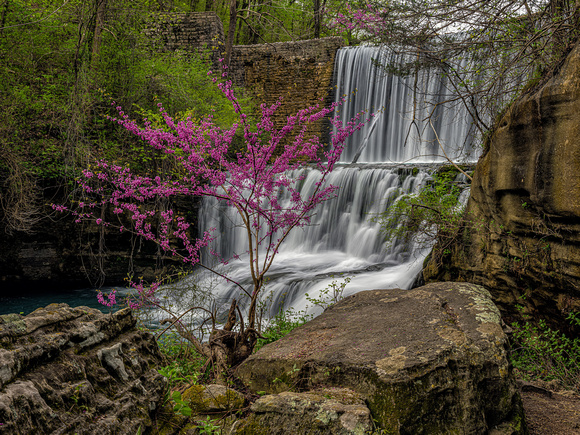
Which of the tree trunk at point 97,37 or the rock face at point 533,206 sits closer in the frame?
the rock face at point 533,206

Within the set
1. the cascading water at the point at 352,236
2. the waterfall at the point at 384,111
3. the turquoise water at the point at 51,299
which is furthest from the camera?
the waterfall at the point at 384,111

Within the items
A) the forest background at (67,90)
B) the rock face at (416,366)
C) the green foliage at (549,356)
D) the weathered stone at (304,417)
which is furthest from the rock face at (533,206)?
the forest background at (67,90)

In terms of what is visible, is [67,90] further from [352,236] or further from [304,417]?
[304,417]

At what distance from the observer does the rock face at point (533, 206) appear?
128 inches

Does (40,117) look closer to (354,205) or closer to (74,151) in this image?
(74,151)

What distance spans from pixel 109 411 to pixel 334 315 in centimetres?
226

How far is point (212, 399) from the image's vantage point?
229cm

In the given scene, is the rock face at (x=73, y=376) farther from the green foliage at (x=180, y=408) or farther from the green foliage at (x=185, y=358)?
the green foliage at (x=185, y=358)

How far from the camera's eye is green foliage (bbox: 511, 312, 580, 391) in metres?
3.30

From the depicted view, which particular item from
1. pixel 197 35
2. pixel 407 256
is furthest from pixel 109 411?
pixel 197 35

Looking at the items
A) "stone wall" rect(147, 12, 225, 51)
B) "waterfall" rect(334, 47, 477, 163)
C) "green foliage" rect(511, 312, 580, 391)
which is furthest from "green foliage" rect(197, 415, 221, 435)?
"stone wall" rect(147, 12, 225, 51)

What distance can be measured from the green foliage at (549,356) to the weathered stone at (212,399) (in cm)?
244

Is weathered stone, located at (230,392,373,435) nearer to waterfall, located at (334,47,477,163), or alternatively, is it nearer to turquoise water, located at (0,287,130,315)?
turquoise water, located at (0,287,130,315)

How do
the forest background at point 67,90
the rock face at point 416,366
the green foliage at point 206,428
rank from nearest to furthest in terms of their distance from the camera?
the green foliage at point 206,428
the rock face at point 416,366
the forest background at point 67,90
